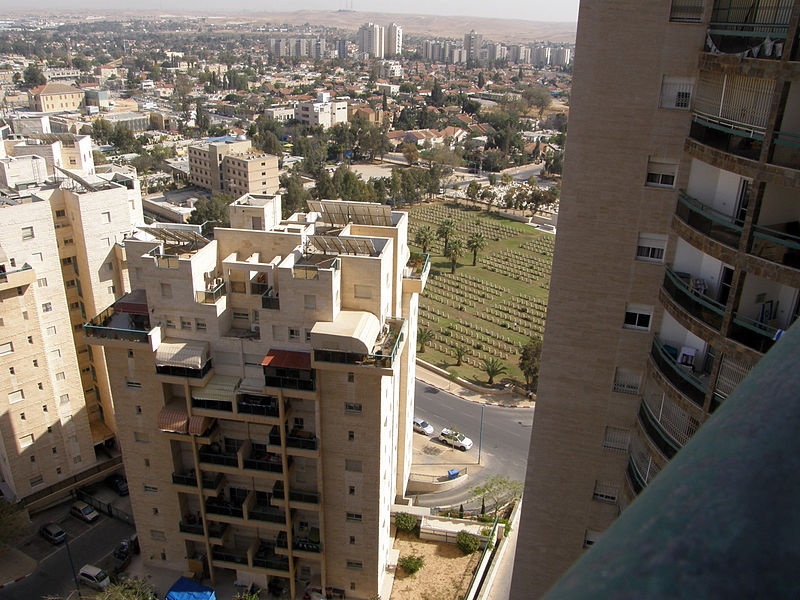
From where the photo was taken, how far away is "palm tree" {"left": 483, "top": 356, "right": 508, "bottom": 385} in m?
41.3

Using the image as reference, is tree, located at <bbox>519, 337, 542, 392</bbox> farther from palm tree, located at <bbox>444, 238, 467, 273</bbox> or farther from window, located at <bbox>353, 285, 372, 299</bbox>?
window, located at <bbox>353, 285, 372, 299</bbox>

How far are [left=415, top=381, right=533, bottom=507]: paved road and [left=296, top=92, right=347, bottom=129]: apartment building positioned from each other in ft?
302

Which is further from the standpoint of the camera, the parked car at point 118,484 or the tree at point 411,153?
the tree at point 411,153

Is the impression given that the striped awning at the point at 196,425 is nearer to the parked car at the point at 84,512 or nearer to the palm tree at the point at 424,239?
the parked car at the point at 84,512

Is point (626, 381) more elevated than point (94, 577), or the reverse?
point (626, 381)

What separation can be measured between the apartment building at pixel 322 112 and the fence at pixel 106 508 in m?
100

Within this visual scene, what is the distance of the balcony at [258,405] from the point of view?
70.5 feet

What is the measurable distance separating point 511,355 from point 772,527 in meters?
45.1

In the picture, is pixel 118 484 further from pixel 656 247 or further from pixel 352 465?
pixel 656 247

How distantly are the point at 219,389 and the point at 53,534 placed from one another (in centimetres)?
1300

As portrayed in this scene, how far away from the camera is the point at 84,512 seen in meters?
29.5

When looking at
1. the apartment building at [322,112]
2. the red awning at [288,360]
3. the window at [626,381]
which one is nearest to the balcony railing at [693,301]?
the window at [626,381]

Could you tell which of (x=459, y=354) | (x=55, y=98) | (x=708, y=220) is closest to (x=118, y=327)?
(x=708, y=220)

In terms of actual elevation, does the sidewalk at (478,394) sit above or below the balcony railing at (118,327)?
below
